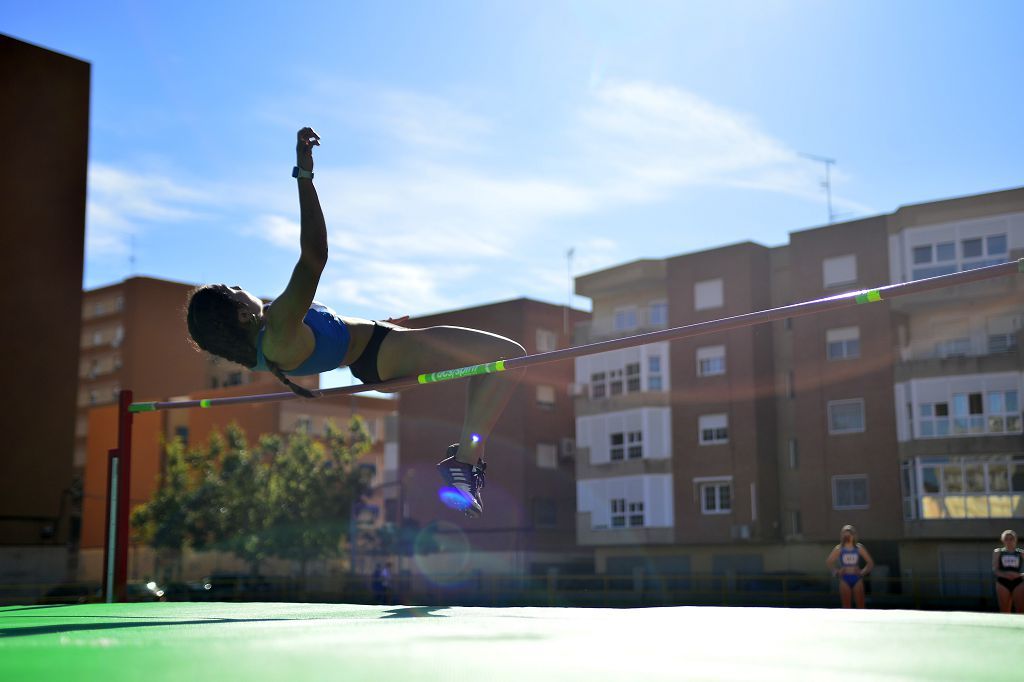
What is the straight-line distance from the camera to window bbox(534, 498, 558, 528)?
141ft

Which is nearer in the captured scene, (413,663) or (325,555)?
(413,663)

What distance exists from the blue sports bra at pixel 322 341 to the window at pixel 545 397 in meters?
39.3

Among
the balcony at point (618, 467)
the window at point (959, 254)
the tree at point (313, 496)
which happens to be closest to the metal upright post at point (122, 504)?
the window at point (959, 254)

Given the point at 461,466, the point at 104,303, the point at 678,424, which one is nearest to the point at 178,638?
the point at 461,466

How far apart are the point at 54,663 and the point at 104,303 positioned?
213 ft

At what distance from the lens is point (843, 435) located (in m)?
33.6

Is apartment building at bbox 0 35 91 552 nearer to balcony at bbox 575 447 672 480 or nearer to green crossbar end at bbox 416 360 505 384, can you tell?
balcony at bbox 575 447 672 480

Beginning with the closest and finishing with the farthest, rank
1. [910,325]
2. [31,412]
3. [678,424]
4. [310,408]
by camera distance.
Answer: [31,412] → [910,325] → [678,424] → [310,408]

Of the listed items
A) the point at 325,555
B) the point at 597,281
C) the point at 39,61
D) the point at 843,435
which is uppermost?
the point at 39,61

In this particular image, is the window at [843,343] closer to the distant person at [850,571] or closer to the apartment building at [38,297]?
the distant person at [850,571]

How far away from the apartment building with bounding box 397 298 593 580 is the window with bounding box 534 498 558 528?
0.04 m

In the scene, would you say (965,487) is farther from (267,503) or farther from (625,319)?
(267,503)

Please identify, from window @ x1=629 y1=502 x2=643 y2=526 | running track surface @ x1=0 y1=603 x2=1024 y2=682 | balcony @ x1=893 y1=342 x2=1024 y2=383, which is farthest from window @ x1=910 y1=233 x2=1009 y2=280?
running track surface @ x1=0 y1=603 x2=1024 y2=682

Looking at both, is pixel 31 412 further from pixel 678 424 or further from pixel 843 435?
pixel 843 435
